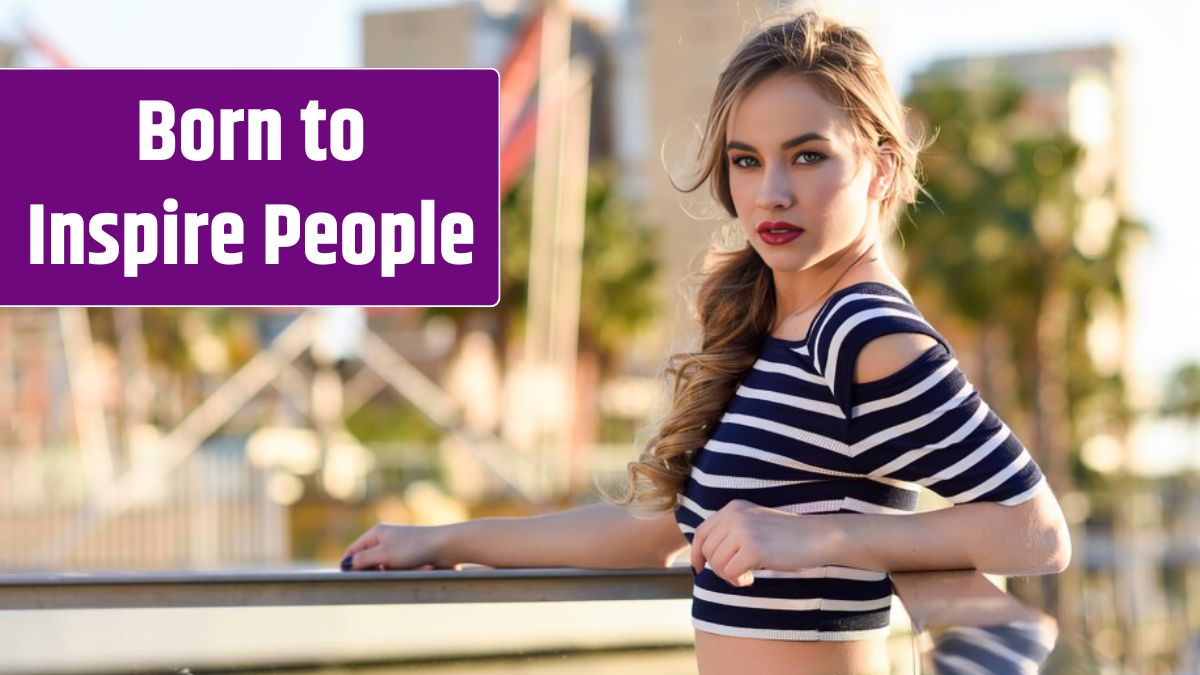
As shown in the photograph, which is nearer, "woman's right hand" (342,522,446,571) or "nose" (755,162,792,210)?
"nose" (755,162,792,210)

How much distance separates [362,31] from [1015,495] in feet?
244

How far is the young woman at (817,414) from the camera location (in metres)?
1.55

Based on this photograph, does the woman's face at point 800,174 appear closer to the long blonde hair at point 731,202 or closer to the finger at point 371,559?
the long blonde hair at point 731,202

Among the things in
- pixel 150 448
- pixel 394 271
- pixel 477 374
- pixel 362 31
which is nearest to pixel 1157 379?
pixel 477 374

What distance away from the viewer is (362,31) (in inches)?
2911

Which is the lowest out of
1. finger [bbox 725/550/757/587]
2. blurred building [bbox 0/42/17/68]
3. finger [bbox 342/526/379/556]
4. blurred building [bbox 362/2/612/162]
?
finger [bbox 342/526/379/556]

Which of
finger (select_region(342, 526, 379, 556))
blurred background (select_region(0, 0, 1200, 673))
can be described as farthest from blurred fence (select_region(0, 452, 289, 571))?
finger (select_region(342, 526, 379, 556))

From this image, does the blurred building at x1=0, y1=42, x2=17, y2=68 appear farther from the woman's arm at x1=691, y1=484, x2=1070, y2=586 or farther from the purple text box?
the woman's arm at x1=691, y1=484, x2=1070, y2=586

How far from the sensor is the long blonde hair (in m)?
1.74

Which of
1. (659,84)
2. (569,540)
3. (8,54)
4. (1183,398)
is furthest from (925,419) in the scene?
(1183,398)

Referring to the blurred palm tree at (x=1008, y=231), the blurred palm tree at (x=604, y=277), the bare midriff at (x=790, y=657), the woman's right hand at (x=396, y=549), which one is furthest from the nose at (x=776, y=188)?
the blurred palm tree at (x=604, y=277)

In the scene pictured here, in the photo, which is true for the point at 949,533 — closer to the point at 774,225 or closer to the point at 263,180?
the point at 774,225

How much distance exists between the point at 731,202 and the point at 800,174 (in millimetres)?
192

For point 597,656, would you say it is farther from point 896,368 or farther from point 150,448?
point 150,448
